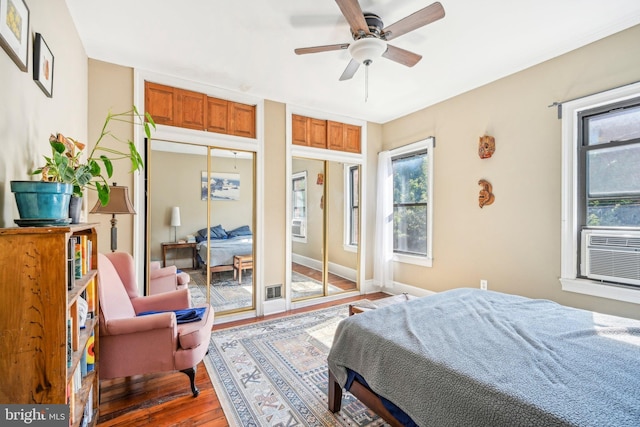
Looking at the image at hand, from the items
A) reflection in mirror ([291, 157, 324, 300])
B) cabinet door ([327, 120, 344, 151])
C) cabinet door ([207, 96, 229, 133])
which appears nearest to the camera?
cabinet door ([207, 96, 229, 133])

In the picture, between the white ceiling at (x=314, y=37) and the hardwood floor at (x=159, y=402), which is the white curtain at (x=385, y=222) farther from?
the hardwood floor at (x=159, y=402)

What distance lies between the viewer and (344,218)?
4.59 meters

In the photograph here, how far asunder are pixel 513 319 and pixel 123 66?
13.0 ft

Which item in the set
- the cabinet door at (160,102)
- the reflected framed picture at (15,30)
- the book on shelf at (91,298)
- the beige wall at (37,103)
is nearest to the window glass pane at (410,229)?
the cabinet door at (160,102)

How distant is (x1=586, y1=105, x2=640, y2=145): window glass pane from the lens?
7.70 feet

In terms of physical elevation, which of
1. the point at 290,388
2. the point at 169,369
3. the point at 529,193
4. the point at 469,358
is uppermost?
the point at 529,193

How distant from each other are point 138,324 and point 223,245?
1.67 m

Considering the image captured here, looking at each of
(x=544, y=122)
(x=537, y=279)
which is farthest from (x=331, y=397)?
(x=544, y=122)

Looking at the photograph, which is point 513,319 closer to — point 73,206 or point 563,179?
point 563,179

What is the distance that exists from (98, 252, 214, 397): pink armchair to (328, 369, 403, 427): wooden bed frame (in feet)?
3.21

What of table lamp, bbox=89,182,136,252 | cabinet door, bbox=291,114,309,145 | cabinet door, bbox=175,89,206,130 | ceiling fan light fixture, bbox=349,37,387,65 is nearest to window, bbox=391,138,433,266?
cabinet door, bbox=291,114,309,145

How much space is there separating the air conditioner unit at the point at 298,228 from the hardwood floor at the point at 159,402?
2031mm

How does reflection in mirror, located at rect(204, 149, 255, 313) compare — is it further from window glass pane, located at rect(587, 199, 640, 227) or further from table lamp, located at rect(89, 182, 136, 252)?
window glass pane, located at rect(587, 199, 640, 227)

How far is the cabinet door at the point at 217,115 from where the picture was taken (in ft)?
11.1
